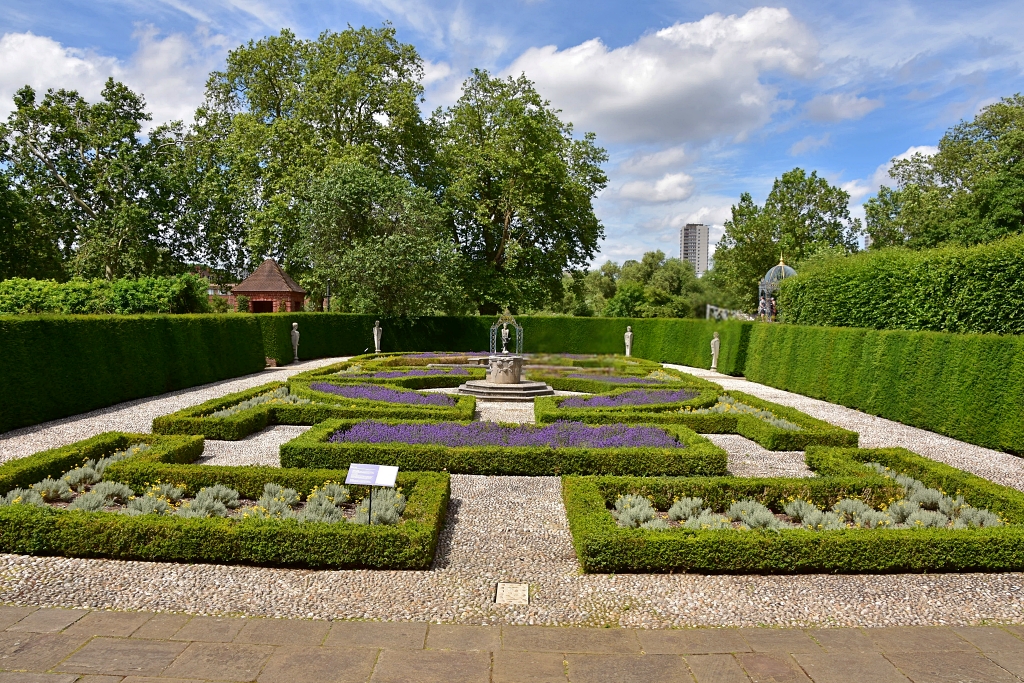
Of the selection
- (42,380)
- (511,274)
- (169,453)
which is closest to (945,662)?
(169,453)

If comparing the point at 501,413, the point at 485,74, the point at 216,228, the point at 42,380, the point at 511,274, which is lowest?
the point at 501,413

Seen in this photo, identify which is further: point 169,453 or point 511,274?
point 511,274

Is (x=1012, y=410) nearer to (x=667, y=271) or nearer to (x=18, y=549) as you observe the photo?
(x=18, y=549)

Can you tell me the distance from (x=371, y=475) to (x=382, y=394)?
9501 mm

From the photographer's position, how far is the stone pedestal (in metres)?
18.1

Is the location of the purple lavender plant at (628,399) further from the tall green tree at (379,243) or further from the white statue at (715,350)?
the tall green tree at (379,243)

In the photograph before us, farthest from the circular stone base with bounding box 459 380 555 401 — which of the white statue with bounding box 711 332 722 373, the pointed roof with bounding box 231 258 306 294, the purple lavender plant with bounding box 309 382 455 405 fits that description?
the pointed roof with bounding box 231 258 306 294

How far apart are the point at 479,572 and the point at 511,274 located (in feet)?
99.7

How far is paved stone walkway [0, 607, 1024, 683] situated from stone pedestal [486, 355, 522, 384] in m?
13.3

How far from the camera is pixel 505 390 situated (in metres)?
17.4

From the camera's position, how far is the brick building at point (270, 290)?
35719mm

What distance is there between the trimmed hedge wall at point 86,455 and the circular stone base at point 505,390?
8432 mm

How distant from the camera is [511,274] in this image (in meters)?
35.7

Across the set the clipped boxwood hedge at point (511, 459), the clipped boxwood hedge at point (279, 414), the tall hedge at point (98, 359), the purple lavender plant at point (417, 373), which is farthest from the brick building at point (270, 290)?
the clipped boxwood hedge at point (511, 459)
